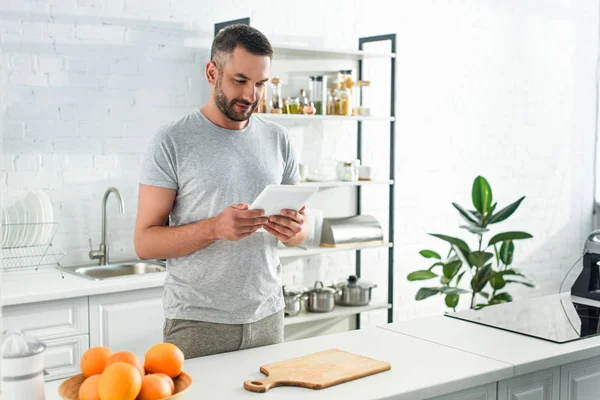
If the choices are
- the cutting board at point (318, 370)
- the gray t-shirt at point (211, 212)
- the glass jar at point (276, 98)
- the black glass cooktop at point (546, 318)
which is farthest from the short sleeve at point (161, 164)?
the glass jar at point (276, 98)

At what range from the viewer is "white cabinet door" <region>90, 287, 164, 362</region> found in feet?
10.4

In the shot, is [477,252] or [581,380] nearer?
[581,380]

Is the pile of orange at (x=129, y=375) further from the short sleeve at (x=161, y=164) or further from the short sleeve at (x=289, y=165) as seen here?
the short sleeve at (x=289, y=165)

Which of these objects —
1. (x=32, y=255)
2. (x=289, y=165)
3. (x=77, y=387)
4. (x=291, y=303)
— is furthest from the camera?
(x=291, y=303)

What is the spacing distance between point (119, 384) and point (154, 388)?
7 cm

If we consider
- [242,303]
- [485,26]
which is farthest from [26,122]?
[485,26]

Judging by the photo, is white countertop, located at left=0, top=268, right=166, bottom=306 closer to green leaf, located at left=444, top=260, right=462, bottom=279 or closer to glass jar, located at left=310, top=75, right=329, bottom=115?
glass jar, located at left=310, top=75, right=329, bottom=115

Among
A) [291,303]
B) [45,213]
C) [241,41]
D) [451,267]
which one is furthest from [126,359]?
[451,267]

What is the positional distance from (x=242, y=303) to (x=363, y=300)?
2.25 m

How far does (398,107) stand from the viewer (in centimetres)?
485

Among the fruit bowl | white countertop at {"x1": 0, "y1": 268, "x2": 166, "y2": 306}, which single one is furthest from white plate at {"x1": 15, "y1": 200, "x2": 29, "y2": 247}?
the fruit bowl

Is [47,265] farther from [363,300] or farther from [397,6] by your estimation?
[397,6]

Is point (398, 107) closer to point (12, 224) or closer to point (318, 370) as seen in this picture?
point (12, 224)

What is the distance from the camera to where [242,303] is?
7.23 ft
